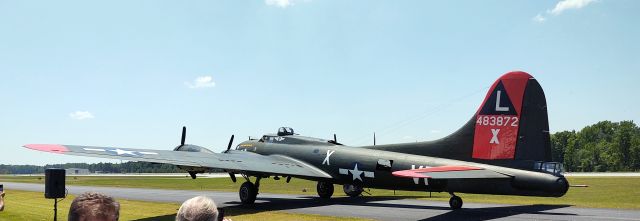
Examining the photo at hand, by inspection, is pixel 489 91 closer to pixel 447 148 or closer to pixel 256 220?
pixel 447 148

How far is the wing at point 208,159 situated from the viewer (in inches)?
867

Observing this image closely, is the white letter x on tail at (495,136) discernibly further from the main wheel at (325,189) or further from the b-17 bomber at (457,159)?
the main wheel at (325,189)

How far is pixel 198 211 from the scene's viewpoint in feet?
13.6

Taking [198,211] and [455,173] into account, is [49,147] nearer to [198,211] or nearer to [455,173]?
[455,173]

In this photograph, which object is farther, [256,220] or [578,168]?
[578,168]

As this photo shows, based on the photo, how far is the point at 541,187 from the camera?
765 inches

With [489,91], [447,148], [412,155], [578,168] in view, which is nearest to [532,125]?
[489,91]

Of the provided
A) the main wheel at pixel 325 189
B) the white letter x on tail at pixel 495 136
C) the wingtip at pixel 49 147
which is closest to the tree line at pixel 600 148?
the main wheel at pixel 325 189

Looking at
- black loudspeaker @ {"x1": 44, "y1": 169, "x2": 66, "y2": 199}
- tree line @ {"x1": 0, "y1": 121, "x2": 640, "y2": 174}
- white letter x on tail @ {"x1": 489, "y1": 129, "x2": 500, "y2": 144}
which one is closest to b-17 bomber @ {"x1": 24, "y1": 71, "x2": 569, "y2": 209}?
white letter x on tail @ {"x1": 489, "y1": 129, "x2": 500, "y2": 144}

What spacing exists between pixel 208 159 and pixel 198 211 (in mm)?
22643

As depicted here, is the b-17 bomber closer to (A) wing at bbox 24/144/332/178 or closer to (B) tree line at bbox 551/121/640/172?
(A) wing at bbox 24/144/332/178

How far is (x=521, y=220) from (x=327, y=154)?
12.1 meters

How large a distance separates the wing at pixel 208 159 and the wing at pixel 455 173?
8.85 meters

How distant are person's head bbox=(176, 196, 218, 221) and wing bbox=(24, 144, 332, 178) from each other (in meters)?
18.7
